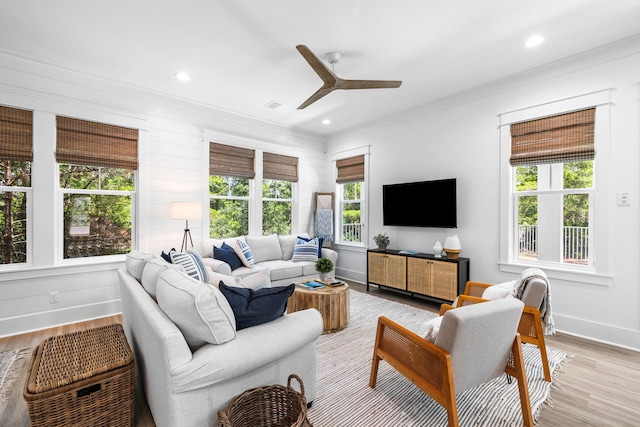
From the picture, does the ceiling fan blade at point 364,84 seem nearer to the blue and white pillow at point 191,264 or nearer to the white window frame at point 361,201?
the blue and white pillow at point 191,264

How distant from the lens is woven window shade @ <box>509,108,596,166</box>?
10.0ft

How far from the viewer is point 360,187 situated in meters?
5.66

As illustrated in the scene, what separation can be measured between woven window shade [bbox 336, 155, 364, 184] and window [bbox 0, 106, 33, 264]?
174 inches

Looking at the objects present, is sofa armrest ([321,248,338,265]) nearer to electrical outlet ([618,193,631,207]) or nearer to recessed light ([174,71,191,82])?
recessed light ([174,71,191,82])

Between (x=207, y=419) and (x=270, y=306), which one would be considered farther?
(x=270, y=306)

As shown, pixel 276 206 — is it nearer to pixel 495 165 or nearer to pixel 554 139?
pixel 495 165

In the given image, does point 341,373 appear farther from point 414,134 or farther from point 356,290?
point 414,134

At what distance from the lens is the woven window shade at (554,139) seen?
10.0ft

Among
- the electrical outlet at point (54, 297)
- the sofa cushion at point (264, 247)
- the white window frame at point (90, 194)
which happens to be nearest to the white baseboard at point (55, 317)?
the electrical outlet at point (54, 297)

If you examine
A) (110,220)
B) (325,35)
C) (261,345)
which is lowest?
(261,345)

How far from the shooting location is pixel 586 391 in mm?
2139

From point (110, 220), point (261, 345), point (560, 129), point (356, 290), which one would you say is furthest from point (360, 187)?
point (261, 345)

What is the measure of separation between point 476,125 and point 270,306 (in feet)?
A: 12.0

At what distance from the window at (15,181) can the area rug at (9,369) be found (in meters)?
1.08
